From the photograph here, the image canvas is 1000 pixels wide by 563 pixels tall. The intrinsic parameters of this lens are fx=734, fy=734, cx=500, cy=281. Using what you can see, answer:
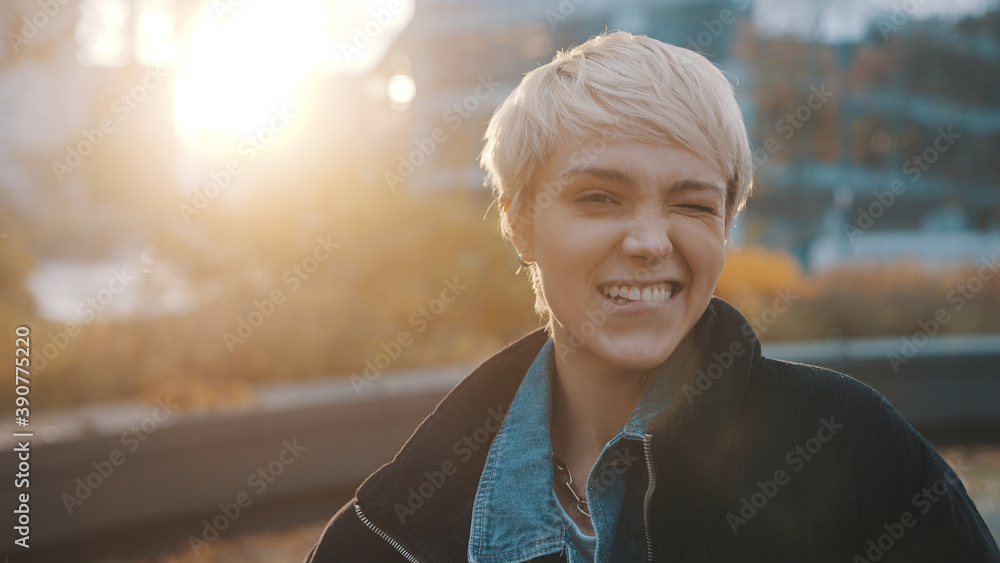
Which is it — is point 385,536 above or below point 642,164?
below


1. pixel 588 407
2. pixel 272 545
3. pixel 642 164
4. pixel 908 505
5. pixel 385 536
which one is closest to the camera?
pixel 908 505

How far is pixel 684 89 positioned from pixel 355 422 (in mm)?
5088

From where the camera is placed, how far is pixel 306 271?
9.19m

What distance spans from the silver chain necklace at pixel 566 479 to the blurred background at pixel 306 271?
13.0 feet

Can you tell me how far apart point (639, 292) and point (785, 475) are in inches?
19.0

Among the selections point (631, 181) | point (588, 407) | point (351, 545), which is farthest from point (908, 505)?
point (351, 545)

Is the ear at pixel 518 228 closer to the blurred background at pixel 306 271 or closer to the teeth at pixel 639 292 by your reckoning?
the teeth at pixel 639 292

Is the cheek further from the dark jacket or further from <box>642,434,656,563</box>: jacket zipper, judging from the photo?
<box>642,434,656,563</box>: jacket zipper

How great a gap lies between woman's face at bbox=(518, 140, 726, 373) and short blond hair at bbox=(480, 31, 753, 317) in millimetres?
36

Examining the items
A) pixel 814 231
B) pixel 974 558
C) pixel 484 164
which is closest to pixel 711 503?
pixel 974 558

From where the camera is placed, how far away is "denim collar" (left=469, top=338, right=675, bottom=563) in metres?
1.66

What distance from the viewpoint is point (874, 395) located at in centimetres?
156

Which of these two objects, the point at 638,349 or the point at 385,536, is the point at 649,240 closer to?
the point at 638,349

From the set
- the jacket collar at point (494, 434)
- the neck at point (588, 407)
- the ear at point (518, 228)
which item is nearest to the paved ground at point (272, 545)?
the jacket collar at point (494, 434)
